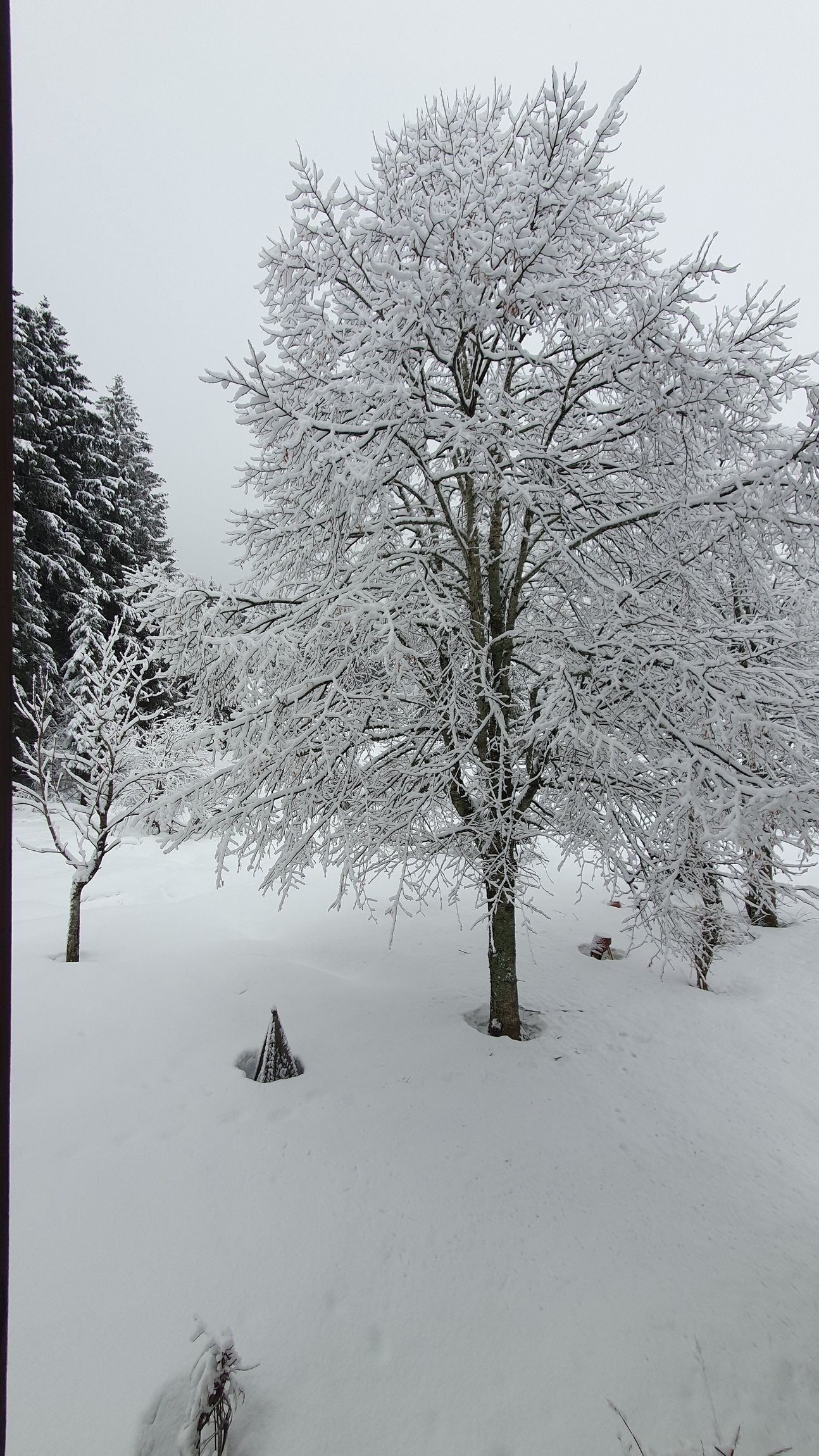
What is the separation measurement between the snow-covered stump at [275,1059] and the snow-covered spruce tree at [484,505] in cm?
125

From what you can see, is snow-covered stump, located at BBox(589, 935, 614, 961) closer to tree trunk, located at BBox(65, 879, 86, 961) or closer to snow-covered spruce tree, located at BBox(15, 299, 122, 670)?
tree trunk, located at BBox(65, 879, 86, 961)

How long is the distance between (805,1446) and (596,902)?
8.99 m

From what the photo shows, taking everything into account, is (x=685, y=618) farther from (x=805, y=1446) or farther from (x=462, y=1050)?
(x=805, y=1446)

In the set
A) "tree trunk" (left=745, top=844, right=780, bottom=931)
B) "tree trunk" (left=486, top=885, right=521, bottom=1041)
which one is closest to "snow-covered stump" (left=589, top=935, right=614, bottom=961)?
"tree trunk" (left=486, top=885, right=521, bottom=1041)

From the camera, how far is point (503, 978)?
19.5 feet

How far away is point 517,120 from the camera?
4805 mm

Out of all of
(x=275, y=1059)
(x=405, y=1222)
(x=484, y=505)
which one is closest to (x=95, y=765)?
(x=275, y=1059)

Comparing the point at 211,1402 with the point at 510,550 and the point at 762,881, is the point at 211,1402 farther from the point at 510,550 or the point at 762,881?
the point at 510,550

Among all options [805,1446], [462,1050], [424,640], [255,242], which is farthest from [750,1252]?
[255,242]

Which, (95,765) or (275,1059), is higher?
(95,765)

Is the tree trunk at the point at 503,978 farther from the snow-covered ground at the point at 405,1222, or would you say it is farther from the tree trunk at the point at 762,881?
the tree trunk at the point at 762,881

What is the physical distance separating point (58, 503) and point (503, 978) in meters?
17.3

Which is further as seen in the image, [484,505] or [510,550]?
[484,505]

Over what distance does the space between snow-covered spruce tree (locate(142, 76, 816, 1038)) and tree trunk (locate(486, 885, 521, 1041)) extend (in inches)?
1.1
